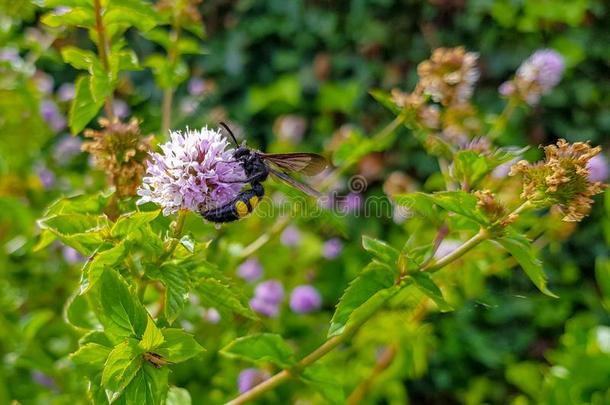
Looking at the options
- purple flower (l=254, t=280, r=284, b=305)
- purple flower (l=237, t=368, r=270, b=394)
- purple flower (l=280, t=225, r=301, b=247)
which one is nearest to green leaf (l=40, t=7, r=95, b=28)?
purple flower (l=237, t=368, r=270, b=394)

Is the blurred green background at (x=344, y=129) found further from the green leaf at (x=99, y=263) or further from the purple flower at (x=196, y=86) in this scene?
the green leaf at (x=99, y=263)

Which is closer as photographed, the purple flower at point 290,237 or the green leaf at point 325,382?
the green leaf at point 325,382

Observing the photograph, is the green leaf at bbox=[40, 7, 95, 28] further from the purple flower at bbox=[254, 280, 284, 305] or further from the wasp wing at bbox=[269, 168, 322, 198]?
the purple flower at bbox=[254, 280, 284, 305]

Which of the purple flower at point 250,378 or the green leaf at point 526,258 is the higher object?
the green leaf at point 526,258

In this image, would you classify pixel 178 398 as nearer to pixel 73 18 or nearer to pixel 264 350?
pixel 264 350

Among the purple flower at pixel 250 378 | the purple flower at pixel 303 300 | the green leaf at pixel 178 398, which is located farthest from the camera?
the purple flower at pixel 303 300

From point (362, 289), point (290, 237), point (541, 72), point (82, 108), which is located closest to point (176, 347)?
point (362, 289)

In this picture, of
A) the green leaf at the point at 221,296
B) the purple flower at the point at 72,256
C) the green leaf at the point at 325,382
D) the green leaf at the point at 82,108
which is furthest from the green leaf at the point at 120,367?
the purple flower at the point at 72,256
